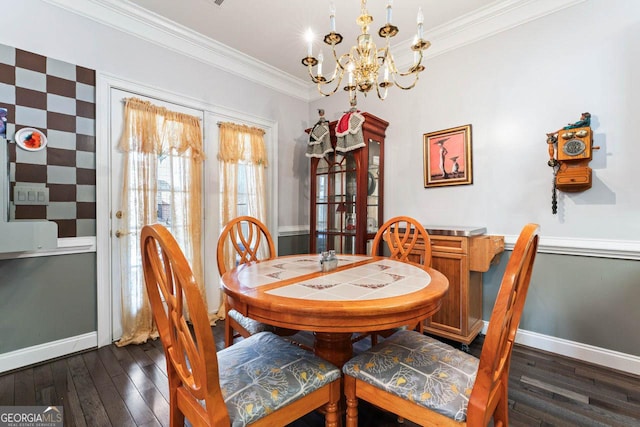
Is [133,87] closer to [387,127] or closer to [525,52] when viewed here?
[387,127]

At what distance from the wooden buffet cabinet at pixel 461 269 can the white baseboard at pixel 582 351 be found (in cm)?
39

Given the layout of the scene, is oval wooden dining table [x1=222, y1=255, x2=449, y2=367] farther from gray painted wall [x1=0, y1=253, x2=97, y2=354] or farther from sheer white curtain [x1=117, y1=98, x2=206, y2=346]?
gray painted wall [x1=0, y1=253, x2=97, y2=354]

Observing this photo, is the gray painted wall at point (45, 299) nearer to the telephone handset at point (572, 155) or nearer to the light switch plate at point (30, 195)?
the light switch plate at point (30, 195)

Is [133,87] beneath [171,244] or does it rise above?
above

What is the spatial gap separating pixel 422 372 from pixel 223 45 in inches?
128

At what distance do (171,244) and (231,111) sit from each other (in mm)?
2647

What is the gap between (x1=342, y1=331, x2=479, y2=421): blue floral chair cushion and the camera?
948 millimetres

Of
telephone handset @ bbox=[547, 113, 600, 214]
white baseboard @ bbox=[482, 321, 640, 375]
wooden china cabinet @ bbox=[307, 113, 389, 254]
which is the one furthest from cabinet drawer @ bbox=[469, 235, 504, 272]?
wooden china cabinet @ bbox=[307, 113, 389, 254]

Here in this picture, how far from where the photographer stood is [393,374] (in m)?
1.08

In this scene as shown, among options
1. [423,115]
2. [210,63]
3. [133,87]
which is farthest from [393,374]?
[210,63]

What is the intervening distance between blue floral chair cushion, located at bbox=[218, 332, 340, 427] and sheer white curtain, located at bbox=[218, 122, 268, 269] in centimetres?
193

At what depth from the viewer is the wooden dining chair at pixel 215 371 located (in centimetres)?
80

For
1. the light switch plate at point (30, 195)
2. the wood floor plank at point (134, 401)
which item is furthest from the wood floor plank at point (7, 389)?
the light switch plate at point (30, 195)

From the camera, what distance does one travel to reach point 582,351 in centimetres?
206
